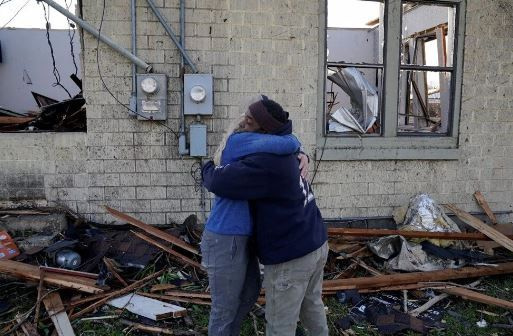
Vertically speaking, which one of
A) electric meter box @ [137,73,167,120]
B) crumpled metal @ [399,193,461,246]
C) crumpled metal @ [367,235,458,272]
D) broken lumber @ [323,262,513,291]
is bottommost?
broken lumber @ [323,262,513,291]

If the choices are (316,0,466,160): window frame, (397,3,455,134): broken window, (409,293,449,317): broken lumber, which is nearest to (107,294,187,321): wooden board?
(409,293,449,317): broken lumber

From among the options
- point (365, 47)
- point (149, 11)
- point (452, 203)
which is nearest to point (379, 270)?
point (452, 203)

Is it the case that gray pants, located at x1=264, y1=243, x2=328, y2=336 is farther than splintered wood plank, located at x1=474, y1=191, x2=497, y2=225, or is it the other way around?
splintered wood plank, located at x1=474, y1=191, x2=497, y2=225

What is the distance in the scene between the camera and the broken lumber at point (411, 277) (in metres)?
4.48

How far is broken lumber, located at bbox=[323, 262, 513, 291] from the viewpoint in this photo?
448 cm

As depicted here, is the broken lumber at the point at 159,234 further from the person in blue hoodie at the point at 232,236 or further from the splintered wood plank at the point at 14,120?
the person in blue hoodie at the point at 232,236

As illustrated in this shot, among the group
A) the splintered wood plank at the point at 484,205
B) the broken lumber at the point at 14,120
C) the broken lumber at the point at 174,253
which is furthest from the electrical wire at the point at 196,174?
the splintered wood plank at the point at 484,205

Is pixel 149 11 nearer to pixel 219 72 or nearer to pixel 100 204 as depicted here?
pixel 219 72

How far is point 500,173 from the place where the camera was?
6.18 meters

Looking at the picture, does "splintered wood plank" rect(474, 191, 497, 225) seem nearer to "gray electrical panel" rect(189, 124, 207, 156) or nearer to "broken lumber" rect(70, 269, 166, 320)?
"gray electrical panel" rect(189, 124, 207, 156)

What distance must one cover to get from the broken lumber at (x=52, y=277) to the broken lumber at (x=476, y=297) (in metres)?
3.59

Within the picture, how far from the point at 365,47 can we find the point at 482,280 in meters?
6.95

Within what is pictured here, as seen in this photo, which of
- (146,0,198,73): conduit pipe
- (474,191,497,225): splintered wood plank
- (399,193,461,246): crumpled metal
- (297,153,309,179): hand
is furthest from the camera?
(474,191,497,225): splintered wood plank

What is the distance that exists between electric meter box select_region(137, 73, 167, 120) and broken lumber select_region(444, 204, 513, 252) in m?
4.04
